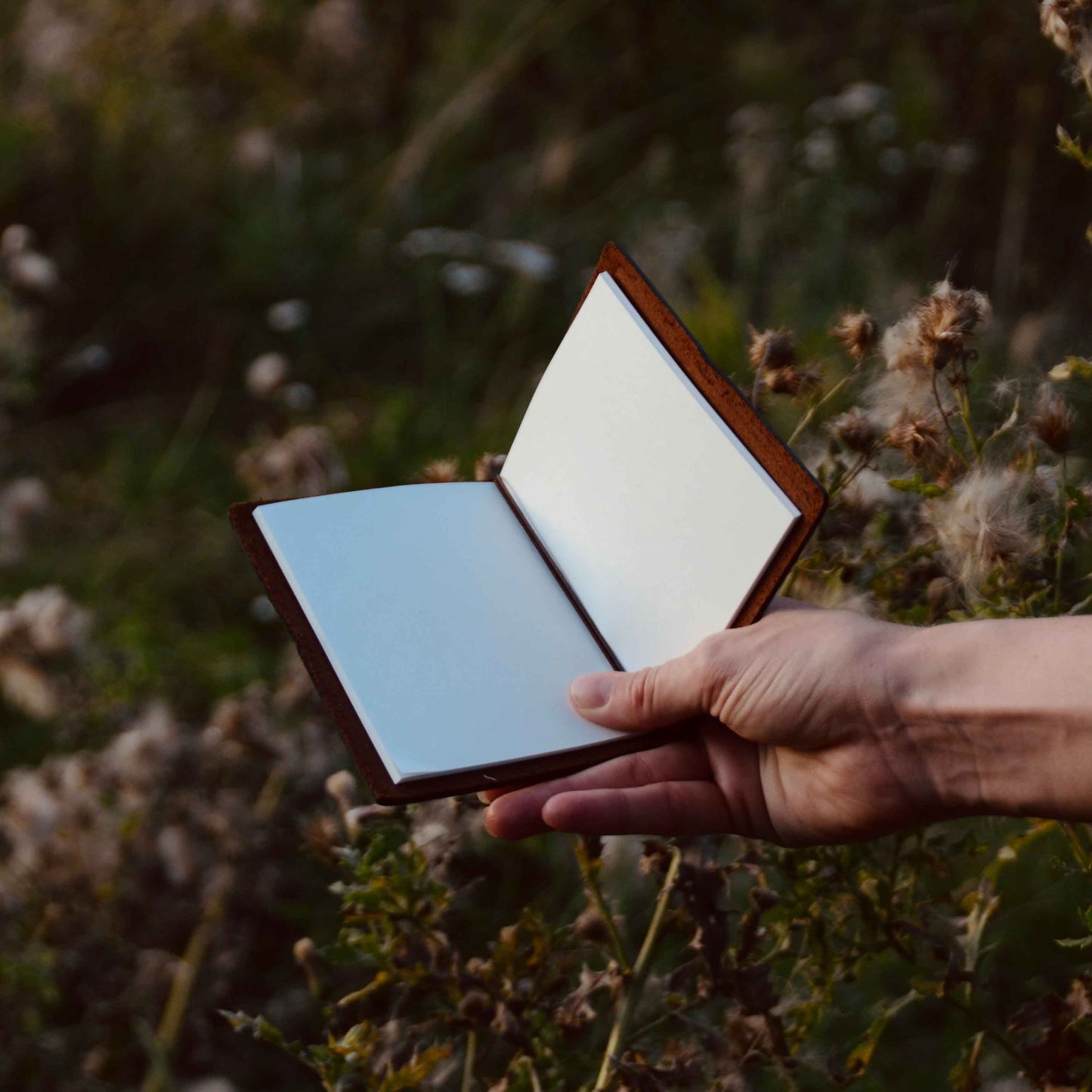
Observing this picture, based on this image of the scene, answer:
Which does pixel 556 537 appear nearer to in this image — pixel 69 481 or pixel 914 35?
pixel 69 481

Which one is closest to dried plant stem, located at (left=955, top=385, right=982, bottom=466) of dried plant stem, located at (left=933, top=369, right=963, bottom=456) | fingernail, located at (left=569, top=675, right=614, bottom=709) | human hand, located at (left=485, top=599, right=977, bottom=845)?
dried plant stem, located at (left=933, top=369, right=963, bottom=456)

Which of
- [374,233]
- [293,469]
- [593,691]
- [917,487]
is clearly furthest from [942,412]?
[374,233]

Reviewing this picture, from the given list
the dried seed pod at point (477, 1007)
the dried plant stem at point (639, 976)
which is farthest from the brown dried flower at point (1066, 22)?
the dried seed pod at point (477, 1007)

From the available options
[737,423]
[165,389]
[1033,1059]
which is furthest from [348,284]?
[1033,1059]

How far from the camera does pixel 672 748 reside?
170 centimetres

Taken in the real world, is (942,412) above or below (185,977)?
above

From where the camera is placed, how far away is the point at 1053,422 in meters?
1.45

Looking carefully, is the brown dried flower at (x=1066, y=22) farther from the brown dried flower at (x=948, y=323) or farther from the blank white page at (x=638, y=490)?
the blank white page at (x=638, y=490)

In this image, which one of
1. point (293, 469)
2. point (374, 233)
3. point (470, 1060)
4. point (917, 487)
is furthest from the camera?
point (374, 233)

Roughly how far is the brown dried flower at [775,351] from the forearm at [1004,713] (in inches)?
14.9

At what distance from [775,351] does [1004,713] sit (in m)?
0.52

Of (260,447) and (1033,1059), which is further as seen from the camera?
(260,447)

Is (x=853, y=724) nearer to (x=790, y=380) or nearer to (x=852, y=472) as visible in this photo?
(x=852, y=472)

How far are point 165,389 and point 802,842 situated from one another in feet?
11.5
